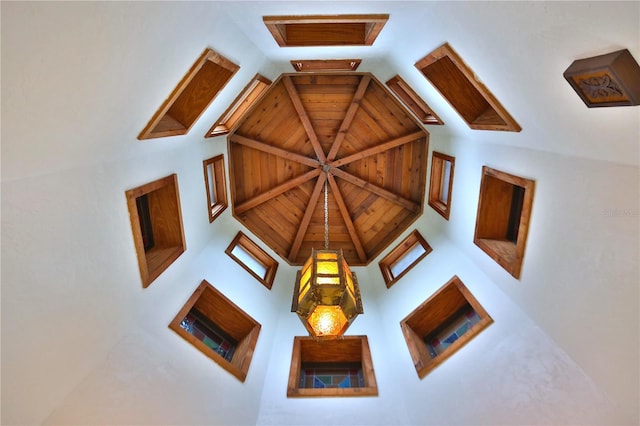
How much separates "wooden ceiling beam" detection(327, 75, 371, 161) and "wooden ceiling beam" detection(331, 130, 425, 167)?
213 millimetres

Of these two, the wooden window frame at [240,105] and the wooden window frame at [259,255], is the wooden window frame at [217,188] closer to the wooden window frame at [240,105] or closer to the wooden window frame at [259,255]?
the wooden window frame at [240,105]

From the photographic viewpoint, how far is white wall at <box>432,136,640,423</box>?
250cm

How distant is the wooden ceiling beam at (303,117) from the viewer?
6289 mm

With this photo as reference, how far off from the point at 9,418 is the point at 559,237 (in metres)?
4.16

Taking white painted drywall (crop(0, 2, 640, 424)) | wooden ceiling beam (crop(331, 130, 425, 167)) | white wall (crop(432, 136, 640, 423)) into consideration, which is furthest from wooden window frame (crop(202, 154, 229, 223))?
white wall (crop(432, 136, 640, 423))

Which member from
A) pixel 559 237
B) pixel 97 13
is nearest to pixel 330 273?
pixel 559 237

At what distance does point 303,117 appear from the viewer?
22.2 feet

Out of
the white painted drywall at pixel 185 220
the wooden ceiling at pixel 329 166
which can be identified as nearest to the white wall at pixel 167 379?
the white painted drywall at pixel 185 220

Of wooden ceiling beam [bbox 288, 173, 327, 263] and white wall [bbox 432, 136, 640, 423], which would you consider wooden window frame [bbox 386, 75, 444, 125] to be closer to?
white wall [bbox 432, 136, 640, 423]

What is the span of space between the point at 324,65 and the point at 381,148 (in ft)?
7.47

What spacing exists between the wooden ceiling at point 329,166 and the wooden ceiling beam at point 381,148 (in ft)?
0.06

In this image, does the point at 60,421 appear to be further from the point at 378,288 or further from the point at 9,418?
the point at 378,288

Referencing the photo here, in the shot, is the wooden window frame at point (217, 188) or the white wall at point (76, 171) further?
the wooden window frame at point (217, 188)

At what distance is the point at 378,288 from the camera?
6.74 m
